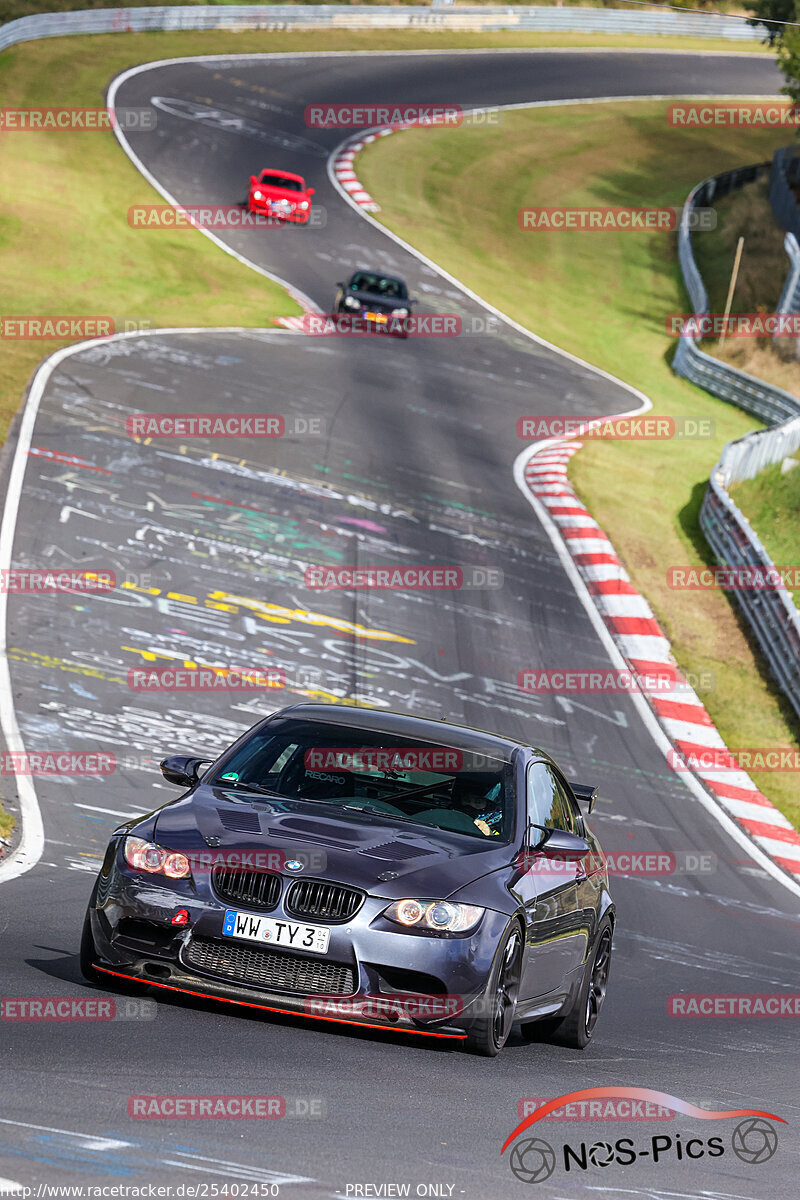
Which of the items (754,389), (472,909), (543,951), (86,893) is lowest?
(754,389)

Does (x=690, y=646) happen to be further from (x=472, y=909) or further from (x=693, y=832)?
(x=472, y=909)

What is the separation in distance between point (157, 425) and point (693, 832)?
11644 mm

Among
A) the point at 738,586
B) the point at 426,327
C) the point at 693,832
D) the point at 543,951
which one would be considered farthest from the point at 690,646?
the point at 426,327

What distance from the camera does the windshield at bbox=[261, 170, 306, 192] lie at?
42188 millimetres

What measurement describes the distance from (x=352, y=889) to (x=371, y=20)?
65125mm

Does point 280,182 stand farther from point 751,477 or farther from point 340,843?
point 340,843

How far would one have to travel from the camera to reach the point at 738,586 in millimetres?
22266

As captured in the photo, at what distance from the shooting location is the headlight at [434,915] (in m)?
6.83

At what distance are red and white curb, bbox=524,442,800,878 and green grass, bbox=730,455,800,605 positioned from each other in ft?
8.50

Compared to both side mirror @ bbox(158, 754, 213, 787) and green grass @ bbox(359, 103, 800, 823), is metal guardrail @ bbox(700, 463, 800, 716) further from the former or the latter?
side mirror @ bbox(158, 754, 213, 787)

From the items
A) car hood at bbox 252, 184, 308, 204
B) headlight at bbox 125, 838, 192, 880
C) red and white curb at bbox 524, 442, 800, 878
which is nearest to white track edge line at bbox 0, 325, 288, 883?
headlight at bbox 125, 838, 192, 880

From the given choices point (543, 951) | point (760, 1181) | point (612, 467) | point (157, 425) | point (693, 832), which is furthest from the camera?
point (612, 467)

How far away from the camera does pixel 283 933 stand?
6781mm

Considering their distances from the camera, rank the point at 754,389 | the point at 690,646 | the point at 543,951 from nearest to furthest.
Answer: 1. the point at 543,951
2. the point at 690,646
3. the point at 754,389
